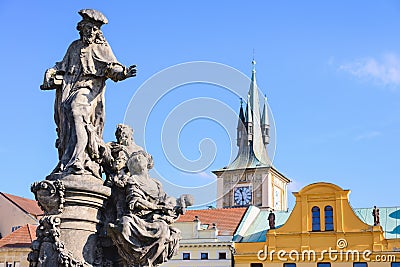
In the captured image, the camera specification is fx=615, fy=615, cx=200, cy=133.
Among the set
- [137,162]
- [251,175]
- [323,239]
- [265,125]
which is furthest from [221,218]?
[265,125]

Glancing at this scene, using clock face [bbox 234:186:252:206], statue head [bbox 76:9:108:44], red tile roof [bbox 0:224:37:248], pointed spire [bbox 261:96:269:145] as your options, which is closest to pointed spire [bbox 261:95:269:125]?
pointed spire [bbox 261:96:269:145]

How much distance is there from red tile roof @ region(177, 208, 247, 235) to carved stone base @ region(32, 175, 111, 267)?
107 ft

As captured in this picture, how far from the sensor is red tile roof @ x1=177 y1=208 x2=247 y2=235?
1597 inches

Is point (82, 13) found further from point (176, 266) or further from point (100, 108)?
point (176, 266)

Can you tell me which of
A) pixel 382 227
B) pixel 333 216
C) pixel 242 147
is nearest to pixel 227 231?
pixel 333 216

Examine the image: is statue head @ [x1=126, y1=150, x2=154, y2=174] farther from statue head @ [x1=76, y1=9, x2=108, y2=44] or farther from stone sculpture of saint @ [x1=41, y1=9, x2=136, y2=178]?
statue head @ [x1=76, y1=9, x2=108, y2=44]

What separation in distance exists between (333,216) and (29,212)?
21618 mm

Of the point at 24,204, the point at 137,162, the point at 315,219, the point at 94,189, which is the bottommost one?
the point at 94,189

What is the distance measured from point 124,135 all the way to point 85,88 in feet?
2.59

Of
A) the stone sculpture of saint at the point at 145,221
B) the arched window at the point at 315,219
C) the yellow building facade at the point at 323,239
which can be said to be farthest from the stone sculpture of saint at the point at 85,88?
the arched window at the point at 315,219

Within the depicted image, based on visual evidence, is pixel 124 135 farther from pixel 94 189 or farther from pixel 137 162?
pixel 94 189

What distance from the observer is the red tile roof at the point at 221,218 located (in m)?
40.6

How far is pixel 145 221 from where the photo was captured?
7.18 meters

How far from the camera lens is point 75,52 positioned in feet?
26.7
